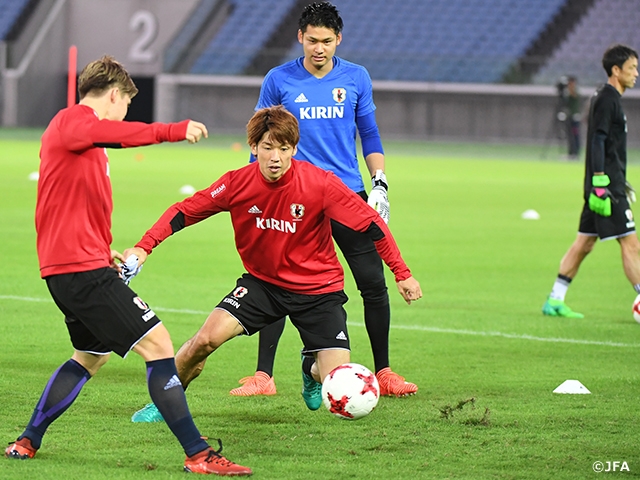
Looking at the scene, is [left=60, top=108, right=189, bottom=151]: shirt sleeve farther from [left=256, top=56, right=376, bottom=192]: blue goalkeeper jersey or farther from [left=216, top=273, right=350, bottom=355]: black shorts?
[left=256, top=56, right=376, bottom=192]: blue goalkeeper jersey

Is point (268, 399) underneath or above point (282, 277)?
underneath

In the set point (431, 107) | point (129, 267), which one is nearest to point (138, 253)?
point (129, 267)

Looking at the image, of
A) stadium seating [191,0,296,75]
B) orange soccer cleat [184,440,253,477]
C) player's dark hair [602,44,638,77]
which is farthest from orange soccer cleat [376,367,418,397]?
stadium seating [191,0,296,75]

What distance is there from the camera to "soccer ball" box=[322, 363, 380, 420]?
5.37 m

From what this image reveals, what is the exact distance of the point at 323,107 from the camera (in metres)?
6.77

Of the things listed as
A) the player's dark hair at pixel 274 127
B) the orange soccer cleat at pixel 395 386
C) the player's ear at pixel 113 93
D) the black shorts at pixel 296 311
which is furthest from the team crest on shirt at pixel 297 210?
the orange soccer cleat at pixel 395 386

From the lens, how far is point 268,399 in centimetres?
649

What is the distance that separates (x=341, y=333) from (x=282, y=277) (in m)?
0.42

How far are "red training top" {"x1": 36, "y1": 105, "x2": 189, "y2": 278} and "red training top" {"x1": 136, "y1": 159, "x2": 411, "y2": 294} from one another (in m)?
0.69

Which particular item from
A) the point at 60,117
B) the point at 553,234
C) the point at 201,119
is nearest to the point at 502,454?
the point at 60,117

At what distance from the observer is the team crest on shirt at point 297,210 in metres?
5.67

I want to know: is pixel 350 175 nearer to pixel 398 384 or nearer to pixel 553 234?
pixel 398 384

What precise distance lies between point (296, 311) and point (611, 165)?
4467 millimetres

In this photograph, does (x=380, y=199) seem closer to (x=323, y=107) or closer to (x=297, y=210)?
(x=323, y=107)
